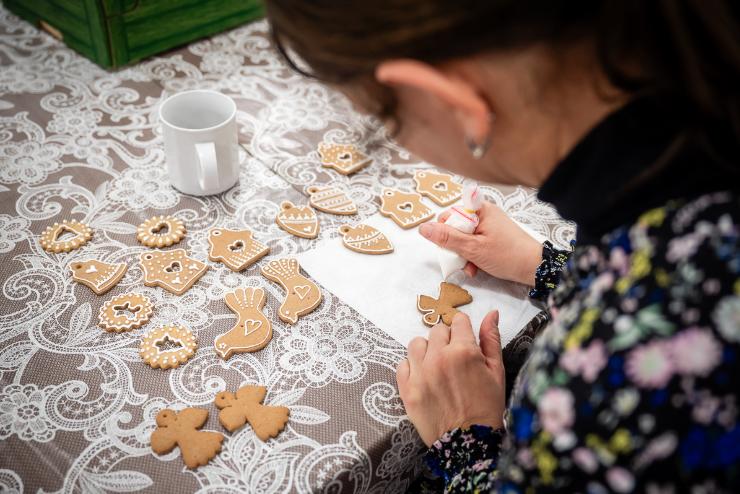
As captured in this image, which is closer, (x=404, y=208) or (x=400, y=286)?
(x=400, y=286)

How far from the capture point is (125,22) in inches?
46.4

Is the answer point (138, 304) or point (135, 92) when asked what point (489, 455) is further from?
point (135, 92)

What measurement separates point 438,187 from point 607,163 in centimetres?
52

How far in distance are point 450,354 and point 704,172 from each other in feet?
1.17

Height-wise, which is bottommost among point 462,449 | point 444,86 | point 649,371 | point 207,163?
point 462,449

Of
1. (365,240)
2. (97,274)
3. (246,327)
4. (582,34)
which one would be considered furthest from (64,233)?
(582,34)

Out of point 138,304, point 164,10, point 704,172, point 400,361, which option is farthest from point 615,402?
point 164,10

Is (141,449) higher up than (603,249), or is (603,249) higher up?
(603,249)

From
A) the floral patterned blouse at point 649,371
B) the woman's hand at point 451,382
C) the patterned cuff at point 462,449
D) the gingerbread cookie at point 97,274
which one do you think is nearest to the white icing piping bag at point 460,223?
the woman's hand at point 451,382

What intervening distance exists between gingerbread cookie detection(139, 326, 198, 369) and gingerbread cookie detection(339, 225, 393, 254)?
0.26 metres

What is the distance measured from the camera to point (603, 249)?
0.50 m

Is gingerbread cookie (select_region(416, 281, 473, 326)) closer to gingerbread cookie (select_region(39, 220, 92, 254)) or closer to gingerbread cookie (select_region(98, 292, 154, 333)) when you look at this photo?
gingerbread cookie (select_region(98, 292, 154, 333))

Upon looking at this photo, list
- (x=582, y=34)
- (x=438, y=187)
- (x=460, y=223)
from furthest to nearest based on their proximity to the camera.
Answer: (x=438, y=187), (x=460, y=223), (x=582, y=34)

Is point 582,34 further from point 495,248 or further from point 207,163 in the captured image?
point 207,163
